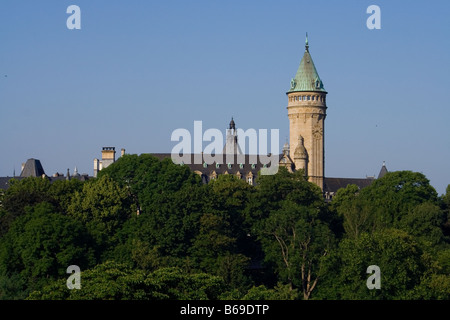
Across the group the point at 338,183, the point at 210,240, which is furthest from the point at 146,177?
the point at 338,183

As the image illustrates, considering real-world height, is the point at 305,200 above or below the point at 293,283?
above

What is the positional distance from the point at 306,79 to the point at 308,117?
529 cm

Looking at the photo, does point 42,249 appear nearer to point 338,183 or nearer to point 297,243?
point 297,243

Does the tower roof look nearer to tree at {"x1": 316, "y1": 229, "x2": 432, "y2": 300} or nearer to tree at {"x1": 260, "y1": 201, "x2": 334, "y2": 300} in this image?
tree at {"x1": 260, "y1": 201, "x2": 334, "y2": 300}

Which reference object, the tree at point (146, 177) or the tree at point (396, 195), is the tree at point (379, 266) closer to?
the tree at point (396, 195)

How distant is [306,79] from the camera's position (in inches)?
6048

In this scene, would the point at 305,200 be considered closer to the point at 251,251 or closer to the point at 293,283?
the point at 251,251

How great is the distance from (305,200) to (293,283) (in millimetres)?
15961

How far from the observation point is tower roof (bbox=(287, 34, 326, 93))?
6029 inches

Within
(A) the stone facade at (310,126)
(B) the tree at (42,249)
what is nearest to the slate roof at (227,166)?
(A) the stone facade at (310,126)

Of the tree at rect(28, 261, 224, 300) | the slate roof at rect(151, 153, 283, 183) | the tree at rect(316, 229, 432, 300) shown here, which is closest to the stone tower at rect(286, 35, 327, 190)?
the slate roof at rect(151, 153, 283, 183)

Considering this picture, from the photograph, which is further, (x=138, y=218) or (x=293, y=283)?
(x=138, y=218)
